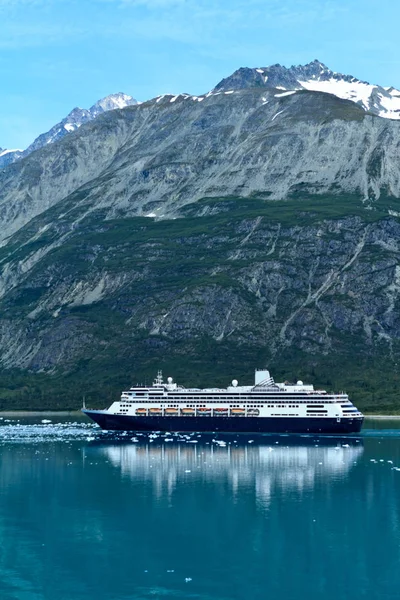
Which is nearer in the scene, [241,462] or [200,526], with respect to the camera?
[200,526]

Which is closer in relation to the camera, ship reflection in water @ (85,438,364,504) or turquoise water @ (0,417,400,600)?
turquoise water @ (0,417,400,600)

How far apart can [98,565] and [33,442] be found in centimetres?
10855

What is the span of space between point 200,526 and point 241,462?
54.1 meters

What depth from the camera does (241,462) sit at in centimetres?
15125

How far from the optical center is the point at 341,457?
521 feet

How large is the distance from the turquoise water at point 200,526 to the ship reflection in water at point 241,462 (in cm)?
36

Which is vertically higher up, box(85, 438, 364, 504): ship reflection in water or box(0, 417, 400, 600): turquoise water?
box(85, 438, 364, 504): ship reflection in water

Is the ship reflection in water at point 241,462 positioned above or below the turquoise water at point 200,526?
above

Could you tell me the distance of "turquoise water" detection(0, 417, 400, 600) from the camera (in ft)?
250

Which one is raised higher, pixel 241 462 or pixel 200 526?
pixel 241 462

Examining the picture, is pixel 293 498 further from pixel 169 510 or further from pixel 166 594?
pixel 166 594

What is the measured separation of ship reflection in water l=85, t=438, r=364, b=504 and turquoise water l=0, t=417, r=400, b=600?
1.16 feet

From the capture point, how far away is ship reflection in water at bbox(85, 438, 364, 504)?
421ft

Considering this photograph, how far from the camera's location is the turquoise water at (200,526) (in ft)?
250
